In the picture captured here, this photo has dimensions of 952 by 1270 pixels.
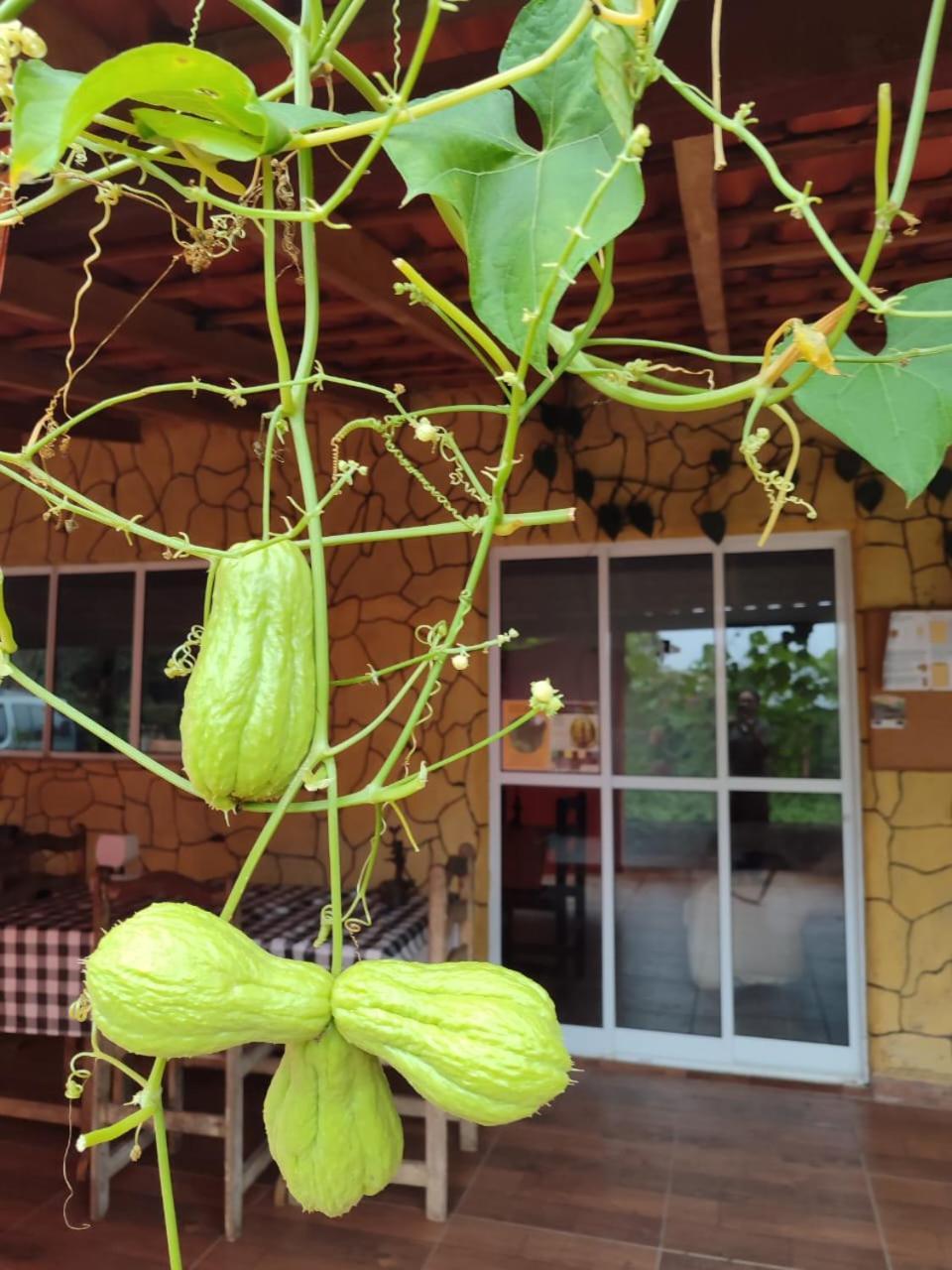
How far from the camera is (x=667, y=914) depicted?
392 centimetres

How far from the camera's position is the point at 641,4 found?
335 mm

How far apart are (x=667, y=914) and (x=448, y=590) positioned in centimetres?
160

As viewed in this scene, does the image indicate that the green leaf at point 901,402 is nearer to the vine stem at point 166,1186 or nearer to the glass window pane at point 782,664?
the vine stem at point 166,1186

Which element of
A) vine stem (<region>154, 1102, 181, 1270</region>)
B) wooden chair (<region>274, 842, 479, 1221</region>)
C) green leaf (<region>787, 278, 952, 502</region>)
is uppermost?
green leaf (<region>787, 278, 952, 502</region>)

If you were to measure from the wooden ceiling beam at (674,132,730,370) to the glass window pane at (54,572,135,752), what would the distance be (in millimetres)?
2976

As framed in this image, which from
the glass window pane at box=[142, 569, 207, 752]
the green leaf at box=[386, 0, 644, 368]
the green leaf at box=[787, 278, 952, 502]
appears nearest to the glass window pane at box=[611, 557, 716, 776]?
the glass window pane at box=[142, 569, 207, 752]

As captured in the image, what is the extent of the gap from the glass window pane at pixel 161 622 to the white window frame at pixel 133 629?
23 mm

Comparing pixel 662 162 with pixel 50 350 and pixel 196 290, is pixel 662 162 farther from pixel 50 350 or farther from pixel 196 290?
pixel 50 350

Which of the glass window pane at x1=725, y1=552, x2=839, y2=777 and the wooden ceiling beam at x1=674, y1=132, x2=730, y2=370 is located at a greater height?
the wooden ceiling beam at x1=674, y1=132, x2=730, y2=370

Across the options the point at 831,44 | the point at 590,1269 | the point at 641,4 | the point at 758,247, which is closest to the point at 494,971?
the point at 641,4

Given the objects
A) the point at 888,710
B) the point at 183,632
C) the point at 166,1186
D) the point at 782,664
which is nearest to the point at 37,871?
the point at 183,632

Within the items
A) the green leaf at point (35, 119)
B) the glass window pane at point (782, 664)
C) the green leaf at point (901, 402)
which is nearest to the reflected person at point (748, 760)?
the glass window pane at point (782, 664)

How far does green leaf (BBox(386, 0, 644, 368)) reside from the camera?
0.36 m

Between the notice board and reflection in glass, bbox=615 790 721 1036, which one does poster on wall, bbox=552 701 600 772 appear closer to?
reflection in glass, bbox=615 790 721 1036
